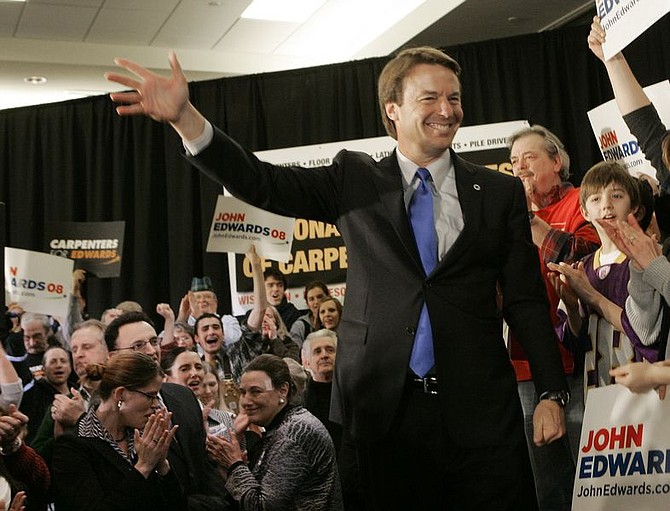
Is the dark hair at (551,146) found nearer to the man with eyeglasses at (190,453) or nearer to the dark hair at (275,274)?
the man with eyeglasses at (190,453)

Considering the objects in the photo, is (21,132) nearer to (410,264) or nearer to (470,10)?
(470,10)

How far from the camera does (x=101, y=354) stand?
450cm

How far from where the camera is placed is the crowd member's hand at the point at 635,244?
8.54 ft

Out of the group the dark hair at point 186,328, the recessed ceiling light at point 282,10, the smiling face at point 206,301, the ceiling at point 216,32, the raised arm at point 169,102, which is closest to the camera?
the raised arm at point 169,102

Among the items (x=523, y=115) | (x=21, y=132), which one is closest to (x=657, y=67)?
(x=523, y=115)

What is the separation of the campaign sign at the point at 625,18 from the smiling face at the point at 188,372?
2.24 meters

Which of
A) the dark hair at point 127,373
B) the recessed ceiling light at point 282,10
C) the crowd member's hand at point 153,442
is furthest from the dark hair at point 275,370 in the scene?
the recessed ceiling light at point 282,10

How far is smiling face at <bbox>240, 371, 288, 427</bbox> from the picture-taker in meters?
3.28

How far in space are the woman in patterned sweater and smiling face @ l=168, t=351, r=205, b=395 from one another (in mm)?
892

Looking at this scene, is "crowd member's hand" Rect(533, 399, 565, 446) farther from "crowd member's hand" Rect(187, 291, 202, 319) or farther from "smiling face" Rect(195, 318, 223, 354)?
"crowd member's hand" Rect(187, 291, 202, 319)

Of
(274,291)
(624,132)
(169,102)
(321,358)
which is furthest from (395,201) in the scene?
(274,291)

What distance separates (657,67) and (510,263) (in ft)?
14.3

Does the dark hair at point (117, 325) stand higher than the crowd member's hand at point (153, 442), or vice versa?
the dark hair at point (117, 325)

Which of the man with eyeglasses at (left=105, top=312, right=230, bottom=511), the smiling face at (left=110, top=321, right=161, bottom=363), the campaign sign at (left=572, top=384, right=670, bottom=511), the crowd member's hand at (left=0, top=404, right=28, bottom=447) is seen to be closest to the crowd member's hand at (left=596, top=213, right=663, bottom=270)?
the campaign sign at (left=572, top=384, right=670, bottom=511)
